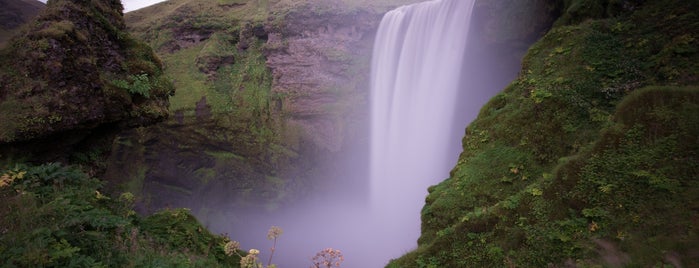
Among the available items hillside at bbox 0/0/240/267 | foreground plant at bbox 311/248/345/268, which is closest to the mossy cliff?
foreground plant at bbox 311/248/345/268

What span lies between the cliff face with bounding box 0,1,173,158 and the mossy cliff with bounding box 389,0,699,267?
7.83m

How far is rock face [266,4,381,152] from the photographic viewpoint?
25.1 meters

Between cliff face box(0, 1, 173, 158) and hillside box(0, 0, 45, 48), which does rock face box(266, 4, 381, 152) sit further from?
cliff face box(0, 1, 173, 158)

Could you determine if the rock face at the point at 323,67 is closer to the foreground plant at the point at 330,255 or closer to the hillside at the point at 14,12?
the hillside at the point at 14,12

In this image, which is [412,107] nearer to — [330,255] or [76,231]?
[330,255]

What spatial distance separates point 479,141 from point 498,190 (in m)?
1.76

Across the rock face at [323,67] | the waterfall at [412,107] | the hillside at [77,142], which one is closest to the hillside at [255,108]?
the rock face at [323,67]

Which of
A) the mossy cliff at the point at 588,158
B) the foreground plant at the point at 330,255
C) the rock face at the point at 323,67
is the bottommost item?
the foreground plant at the point at 330,255

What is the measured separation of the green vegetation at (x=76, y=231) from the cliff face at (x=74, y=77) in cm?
147

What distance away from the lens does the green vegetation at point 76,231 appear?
3.79 metres

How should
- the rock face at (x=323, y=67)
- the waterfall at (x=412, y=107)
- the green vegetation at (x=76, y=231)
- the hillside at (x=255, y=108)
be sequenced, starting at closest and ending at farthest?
the green vegetation at (x=76, y=231) → the waterfall at (x=412, y=107) → the hillside at (x=255, y=108) → the rock face at (x=323, y=67)

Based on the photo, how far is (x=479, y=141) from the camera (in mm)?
7922

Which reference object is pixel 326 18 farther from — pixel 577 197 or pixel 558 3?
pixel 577 197

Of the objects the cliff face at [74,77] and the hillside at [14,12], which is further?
the hillside at [14,12]
